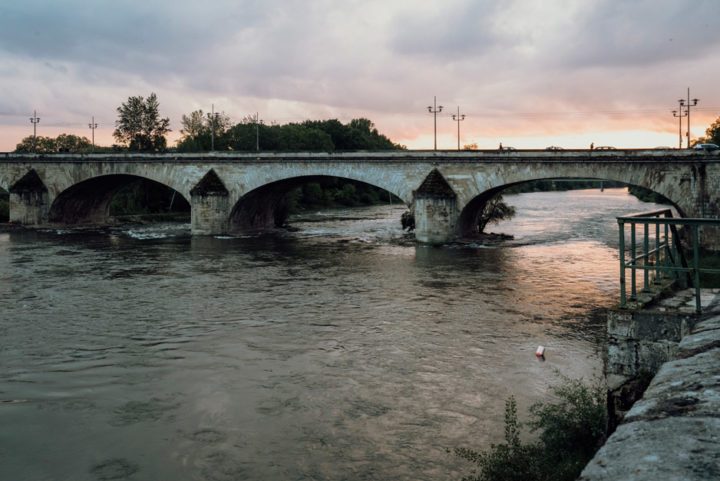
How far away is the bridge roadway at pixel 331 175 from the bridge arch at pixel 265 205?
0.36 feet

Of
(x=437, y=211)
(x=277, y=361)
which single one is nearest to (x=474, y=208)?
(x=437, y=211)

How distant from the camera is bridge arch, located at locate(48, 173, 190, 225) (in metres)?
45.6

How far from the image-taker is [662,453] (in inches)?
139

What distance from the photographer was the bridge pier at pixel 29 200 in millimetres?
44844

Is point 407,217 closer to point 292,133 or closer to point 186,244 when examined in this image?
point 186,244

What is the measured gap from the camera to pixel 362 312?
17234 mm

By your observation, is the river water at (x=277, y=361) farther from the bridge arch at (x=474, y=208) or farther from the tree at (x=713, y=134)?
the tree at (x=713, y=134)

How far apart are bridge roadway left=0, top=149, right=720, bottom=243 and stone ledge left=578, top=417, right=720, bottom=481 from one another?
93.1 feet

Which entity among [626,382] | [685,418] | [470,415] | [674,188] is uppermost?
[674,188]

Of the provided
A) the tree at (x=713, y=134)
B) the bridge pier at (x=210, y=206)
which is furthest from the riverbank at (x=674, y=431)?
the tree at (x=713, y=134)

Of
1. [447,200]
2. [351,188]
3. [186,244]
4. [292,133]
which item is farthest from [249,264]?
[292,133]

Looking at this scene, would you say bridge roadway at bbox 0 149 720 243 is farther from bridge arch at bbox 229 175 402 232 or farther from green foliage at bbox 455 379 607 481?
green foliage at bbox 455 379 607 481

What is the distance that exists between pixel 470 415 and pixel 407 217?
32.7m

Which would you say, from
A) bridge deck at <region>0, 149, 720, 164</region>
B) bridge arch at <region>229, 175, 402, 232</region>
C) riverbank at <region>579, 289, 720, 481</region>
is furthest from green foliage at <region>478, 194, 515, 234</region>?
riverbank at <region>579, 289, 720, 481</region>
